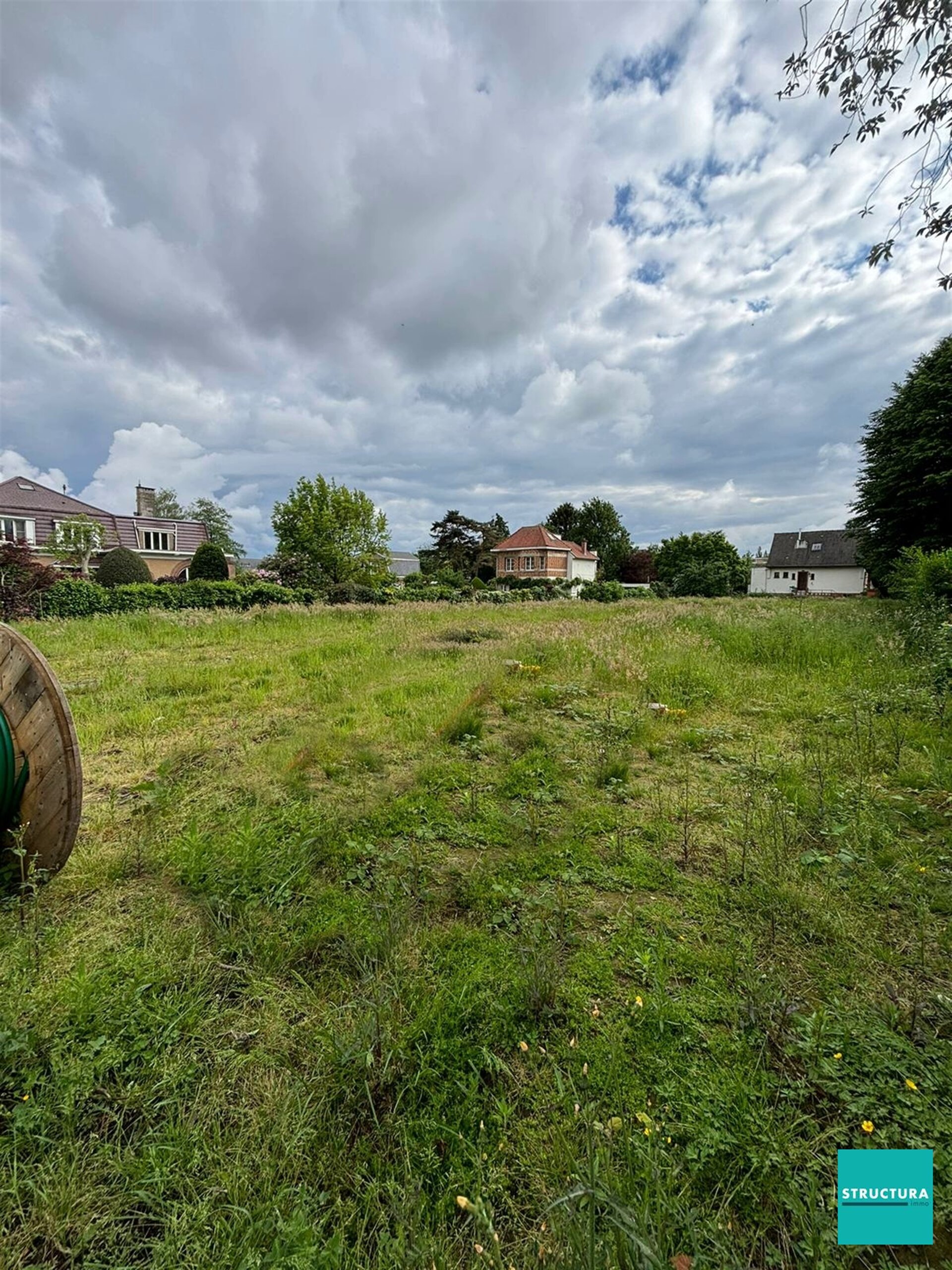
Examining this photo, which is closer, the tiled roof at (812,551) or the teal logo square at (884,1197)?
the teal logo square at (884,1197)

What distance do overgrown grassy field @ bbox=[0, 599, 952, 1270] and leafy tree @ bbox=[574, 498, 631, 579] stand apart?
56604 mm

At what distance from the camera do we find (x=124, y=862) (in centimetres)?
283

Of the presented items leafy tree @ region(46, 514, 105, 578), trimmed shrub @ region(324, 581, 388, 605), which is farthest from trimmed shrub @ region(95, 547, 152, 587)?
trimmed shrub @ region(324, 581, 388, 605)

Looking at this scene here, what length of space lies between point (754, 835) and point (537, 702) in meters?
3.15

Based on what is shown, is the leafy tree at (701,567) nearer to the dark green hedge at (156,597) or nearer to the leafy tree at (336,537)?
the leafy tree at (336,537)

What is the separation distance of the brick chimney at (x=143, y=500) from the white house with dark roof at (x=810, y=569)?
54.7m

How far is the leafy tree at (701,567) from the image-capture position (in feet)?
124

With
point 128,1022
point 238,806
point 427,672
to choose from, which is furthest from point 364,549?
point 128,1022

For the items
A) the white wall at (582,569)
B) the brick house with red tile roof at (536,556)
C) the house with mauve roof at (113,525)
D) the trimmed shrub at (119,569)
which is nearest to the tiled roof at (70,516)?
the house with mauve roof at (113,525)

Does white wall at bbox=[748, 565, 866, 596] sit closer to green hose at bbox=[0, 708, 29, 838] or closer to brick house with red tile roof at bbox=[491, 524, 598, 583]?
brick house with red tile roof at bbox=[491, 524, 598, 583]

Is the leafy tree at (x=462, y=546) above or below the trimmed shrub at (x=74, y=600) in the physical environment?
above

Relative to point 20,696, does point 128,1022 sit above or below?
below

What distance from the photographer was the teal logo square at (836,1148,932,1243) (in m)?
1.25

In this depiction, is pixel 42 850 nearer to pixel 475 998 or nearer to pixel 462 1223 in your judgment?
pixel 475 998
